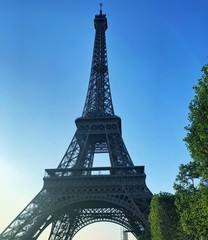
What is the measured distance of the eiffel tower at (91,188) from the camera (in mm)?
36219

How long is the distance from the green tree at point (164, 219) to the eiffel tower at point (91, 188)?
25.2ft

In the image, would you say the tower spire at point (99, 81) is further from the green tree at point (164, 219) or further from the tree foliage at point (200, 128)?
the tree foliage at point (200, 128)

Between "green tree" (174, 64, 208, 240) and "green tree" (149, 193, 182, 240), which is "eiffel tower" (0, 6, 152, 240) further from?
"green tree" (174, 64, 208, 240)

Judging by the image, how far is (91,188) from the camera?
1523 inches

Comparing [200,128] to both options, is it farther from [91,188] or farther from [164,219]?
[91,188]

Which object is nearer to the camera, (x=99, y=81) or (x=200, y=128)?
(x=200, y=128)

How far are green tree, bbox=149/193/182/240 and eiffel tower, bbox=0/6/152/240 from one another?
25.2ft

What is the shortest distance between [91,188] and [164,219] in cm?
1445

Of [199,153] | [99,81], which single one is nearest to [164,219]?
[199,153]

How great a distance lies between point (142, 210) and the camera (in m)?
36.3

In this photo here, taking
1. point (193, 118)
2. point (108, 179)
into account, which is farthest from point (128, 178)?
point (193, 118)

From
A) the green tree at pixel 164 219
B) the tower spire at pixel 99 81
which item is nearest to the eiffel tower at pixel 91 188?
the tower spire at pixel 99 81

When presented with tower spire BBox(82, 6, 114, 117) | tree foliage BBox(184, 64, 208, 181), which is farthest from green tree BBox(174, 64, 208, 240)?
tower spire BBox(82, 6, 114, 117)

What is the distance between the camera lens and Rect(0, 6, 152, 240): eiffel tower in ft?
119
